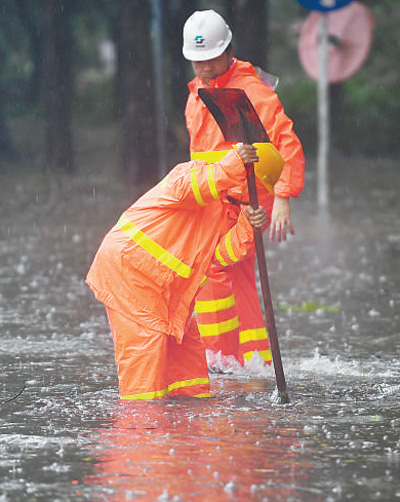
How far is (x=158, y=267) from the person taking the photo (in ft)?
18.5

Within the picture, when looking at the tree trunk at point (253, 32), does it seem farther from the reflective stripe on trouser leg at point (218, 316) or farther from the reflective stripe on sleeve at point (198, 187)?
the reflective stripe on sleeve at point (198, 187)

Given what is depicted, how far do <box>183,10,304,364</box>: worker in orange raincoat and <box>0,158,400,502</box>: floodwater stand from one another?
0.75ft

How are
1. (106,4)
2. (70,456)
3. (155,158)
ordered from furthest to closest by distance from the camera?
(106,4) < (155,158) < (70,456)

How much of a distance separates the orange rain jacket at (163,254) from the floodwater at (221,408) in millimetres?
498

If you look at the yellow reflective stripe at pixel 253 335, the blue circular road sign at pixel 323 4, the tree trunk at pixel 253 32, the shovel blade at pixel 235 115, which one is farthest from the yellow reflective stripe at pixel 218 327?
the tree trunk at pixel 253 32

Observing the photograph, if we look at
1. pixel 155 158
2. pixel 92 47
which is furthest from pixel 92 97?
pixel 155 158

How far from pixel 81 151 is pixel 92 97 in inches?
366

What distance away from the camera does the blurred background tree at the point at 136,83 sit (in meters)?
18.5

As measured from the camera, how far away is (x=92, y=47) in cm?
4378

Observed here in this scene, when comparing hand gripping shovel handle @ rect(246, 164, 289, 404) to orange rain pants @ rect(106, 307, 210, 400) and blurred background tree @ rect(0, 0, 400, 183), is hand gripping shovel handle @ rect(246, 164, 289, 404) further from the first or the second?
blurred background tree @ rect(0, 0, 400, 183)

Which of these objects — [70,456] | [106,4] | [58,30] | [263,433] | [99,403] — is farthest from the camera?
[106,4]

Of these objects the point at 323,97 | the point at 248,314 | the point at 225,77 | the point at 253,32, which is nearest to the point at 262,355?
the point at 248,314

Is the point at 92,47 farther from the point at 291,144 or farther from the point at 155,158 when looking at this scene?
the point at 291,144

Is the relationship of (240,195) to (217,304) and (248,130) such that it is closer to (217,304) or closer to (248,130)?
(248,130)
